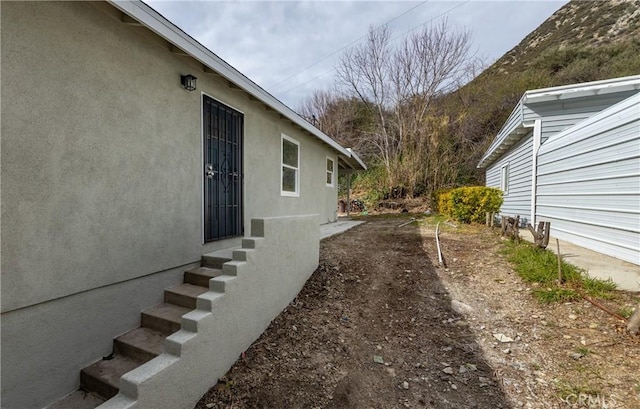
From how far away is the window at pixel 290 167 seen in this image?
21.5 feet

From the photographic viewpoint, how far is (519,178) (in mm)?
9234

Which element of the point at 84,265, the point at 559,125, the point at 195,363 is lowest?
the point at 195,363

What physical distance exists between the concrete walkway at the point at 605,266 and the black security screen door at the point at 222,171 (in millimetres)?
5181

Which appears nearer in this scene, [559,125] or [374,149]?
[559,125]

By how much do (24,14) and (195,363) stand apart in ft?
9.92

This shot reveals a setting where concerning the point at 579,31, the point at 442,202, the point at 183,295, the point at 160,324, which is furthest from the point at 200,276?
the point at 579,31

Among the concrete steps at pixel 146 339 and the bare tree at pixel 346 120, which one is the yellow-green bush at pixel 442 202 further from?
the concrete steps at pixel 146 339

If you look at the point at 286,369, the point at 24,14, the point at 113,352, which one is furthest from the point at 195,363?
the point at 24,14

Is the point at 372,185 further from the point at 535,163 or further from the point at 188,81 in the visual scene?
the point at 188,81

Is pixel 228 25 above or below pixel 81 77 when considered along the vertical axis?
above

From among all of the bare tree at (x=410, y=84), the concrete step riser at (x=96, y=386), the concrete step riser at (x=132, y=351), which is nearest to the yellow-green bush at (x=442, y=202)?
the bare tree at (x=410, y=84)

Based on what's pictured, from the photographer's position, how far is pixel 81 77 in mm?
2561

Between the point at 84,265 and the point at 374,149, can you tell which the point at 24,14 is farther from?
Result: the point at 374,149

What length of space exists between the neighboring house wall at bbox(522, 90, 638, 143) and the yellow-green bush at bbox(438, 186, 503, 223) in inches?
76.7
